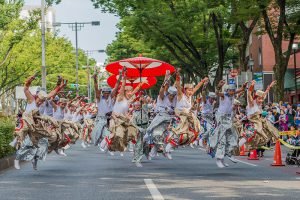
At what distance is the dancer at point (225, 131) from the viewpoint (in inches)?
654

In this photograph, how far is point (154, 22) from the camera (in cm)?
3638

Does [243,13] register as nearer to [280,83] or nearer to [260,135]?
[280,83]

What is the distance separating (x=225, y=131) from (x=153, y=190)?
4.89 meters

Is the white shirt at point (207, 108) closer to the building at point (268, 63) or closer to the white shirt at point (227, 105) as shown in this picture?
the white shirt at point (227, 105)

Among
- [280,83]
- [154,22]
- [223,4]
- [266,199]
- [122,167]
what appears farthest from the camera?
[154,22]

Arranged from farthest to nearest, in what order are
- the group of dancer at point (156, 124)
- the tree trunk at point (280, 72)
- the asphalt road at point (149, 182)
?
the tree trunk at point (280, 72) → the group of dancer at point (156, 124) → the asphalt road at point (149, 182)

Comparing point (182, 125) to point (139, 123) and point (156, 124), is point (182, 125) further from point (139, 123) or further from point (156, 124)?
point (139, 123)

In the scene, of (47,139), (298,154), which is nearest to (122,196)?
(47,139)

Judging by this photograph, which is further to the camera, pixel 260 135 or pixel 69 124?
pixel 69 124

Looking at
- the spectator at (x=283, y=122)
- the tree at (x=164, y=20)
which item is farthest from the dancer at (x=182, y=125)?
the tree at (x=164, y=20)

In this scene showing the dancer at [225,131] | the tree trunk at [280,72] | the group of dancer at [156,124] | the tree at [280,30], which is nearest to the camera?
the group of dancer at [156,124]

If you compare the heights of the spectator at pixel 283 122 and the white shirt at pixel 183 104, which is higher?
the white shirt at pixel 183 104

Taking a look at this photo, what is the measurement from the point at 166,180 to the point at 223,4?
20412 mm

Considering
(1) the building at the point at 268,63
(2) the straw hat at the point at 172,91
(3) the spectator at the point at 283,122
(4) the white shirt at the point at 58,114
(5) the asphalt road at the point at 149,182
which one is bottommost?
(5) the asphalt road at the point at 149,182
